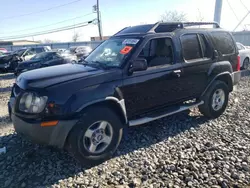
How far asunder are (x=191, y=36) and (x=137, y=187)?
3.13 m

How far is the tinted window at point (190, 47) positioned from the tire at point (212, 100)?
841 mm

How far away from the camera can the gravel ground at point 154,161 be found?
296 centimetres

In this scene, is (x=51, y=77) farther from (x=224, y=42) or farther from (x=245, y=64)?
(x=245, y=64)

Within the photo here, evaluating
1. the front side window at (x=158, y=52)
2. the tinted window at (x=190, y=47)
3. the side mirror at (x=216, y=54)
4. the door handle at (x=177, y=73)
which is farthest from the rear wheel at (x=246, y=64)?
the front side window at (x=158, y=52)

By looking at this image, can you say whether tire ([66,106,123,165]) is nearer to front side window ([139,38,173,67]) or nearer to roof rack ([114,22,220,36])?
front side window ([139,38,173,67])

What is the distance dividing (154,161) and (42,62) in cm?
1019

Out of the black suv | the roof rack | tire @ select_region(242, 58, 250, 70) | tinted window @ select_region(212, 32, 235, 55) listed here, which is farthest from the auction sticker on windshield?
tire @ select_region(242, 58, 250, 70)

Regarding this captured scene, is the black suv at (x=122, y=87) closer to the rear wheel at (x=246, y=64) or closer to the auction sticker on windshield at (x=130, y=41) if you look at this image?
the auction sticker on windshield at (x=130, y=41)

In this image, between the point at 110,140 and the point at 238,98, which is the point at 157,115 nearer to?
the point at 110,140

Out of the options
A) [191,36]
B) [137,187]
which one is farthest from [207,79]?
[137,187]

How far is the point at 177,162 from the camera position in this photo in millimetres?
3357

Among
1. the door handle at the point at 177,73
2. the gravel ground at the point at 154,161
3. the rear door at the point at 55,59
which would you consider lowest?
the gravel ground at the point at 154,161

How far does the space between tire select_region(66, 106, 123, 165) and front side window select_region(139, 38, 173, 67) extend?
4.08ft

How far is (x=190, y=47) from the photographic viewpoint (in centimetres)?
439
